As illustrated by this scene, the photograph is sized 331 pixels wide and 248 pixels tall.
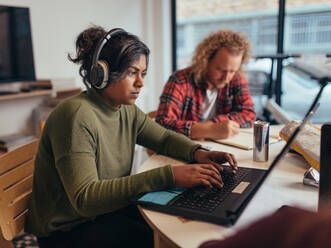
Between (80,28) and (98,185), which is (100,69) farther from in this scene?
(80,28)

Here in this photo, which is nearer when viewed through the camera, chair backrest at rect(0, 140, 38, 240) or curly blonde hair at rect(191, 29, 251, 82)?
chair backrest at rect(0, 140, 38, 240)

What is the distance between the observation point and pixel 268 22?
11.3 feet

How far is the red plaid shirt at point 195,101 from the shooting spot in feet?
5.41

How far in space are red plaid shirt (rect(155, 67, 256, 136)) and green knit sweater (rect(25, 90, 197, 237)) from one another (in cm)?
34

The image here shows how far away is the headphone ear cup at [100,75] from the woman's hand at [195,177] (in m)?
0.35

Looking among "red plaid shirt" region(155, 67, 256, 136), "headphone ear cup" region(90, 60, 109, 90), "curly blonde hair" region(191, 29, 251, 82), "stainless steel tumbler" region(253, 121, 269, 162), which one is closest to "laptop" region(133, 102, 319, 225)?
"stainless steel tumbler" region(253, 121, 269, 162)

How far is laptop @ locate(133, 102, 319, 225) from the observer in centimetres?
72

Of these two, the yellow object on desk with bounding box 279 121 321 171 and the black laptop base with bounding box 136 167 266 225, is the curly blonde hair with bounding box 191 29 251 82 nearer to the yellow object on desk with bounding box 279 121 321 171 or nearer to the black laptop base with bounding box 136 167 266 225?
the yellow object on desk with bounding box 279 121 321 171

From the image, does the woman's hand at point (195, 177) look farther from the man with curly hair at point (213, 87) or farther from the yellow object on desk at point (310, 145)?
the man with curly hair at point (213, 87)

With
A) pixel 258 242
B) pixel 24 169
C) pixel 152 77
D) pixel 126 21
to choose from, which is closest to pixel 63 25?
pixel 126 21

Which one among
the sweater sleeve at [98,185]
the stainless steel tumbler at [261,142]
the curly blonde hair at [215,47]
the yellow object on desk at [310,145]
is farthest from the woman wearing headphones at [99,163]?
the curly blonde hair at [215,47]

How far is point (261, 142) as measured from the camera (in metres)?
1.13

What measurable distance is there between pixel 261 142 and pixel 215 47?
765 mm

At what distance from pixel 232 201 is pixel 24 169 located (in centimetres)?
74
